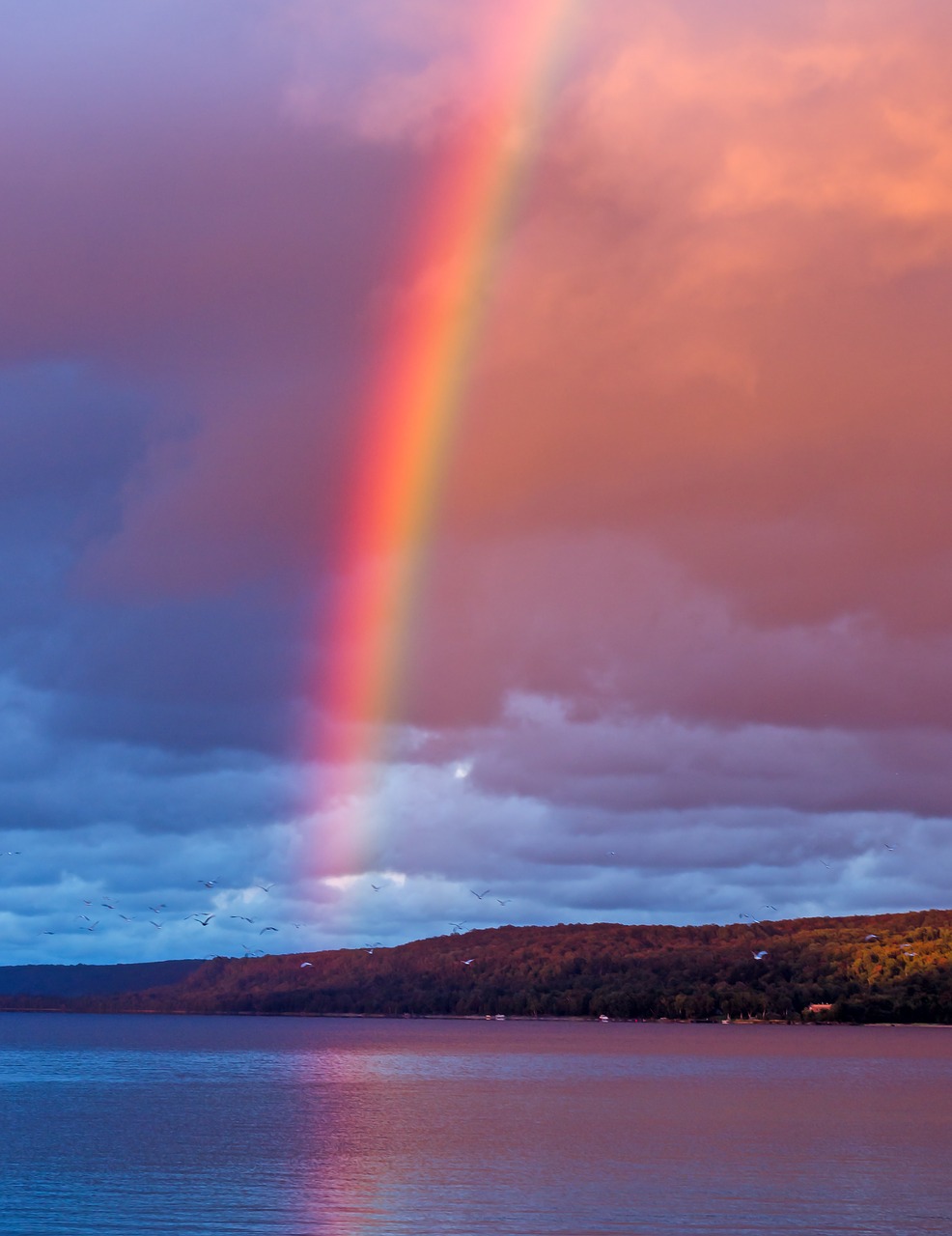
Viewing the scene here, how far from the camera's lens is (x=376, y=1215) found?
6650 centimetres

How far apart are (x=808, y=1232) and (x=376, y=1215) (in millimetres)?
18439

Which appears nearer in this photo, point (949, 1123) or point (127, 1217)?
point (127, 1217)

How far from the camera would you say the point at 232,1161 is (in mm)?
89375

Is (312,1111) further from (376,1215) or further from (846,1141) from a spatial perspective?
(376,1215)

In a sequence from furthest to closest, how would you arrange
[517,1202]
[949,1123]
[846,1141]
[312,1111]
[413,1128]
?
[312,1111], [949,1123], [413,1128], [846,1141], [517,1202]

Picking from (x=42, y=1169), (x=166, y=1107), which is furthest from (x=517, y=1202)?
(x=166, y=1107)

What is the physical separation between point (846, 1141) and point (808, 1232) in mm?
43611

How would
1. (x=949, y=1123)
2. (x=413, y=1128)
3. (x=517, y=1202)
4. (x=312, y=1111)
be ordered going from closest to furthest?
(x=517, y=1202)
(x=413, y=1128)
(x=949, y=1123)
(x=312, y=1111)

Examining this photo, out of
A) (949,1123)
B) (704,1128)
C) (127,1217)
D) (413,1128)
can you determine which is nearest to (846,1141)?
(704,1128)

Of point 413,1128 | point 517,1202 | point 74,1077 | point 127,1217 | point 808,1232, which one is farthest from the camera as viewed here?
point 74,1077

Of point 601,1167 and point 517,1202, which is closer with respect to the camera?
point 517,1202

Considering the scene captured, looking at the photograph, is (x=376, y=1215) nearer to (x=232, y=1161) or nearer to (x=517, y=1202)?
(x=517, y=1202)

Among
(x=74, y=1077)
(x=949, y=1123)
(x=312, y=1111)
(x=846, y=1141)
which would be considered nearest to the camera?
(x=846, y=1141)

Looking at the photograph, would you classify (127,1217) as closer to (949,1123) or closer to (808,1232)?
(808,1232)
